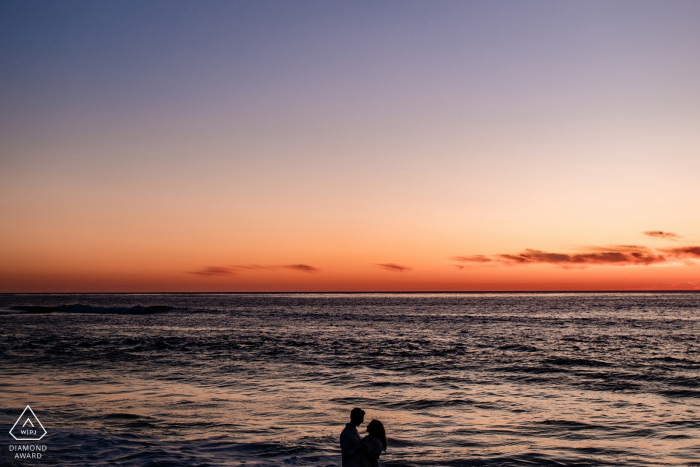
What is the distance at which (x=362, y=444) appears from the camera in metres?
8.37

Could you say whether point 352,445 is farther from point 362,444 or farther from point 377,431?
point 377,431

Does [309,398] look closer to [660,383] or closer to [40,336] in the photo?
[660,383]

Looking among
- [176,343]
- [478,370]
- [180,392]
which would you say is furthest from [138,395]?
[176,343]

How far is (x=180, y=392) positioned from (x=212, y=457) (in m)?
9.28

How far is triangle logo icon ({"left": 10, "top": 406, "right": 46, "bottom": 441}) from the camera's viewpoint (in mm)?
14566

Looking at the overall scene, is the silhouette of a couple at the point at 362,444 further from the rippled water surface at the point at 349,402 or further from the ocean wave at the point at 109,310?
the ocean wave at the point at 109,310

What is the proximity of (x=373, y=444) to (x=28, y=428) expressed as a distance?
1273cm

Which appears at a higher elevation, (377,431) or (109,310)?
(377,431)

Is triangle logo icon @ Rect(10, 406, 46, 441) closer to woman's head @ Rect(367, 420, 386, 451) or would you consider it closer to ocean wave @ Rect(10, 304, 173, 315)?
woman's head @ Rect(367, 420, 386, 451)

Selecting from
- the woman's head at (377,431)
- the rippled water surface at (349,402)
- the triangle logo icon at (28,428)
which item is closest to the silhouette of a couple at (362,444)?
the woman's head at (377,431)

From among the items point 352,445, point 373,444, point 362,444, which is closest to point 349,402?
point 352,445

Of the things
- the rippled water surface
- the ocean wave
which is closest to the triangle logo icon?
the rippled water surface

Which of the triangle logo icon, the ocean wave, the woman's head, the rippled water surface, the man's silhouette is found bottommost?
the ocean wave

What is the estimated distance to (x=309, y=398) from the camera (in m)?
20.5
